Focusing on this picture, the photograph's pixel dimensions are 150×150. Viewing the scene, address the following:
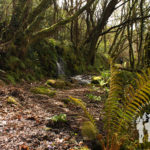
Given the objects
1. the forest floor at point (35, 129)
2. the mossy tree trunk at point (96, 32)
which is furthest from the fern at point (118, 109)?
the mossy tree trunk at point (96, 32)

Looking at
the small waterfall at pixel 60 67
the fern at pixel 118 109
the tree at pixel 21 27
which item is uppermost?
the tree at pixel 21 27

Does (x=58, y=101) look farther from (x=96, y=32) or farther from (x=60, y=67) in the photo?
(x=96, y=32)

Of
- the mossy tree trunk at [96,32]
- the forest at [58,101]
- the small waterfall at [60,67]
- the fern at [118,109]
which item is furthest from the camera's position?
the mossy tree trunk at [96,32]

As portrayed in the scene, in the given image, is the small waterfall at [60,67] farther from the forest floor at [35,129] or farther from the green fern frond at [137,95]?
the green fern frond at [137,95]

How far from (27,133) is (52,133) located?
1.32 feet

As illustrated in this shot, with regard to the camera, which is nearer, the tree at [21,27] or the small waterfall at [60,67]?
the tree at [21,27]

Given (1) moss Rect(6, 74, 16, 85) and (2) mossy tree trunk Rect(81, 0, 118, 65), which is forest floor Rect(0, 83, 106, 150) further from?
(2) mossy tree trunk Rect(81, 0, 118, 65)

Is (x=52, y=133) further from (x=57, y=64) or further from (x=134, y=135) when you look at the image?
(x=57, y=64)

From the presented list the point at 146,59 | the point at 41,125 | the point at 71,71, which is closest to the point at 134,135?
the point at 41,125

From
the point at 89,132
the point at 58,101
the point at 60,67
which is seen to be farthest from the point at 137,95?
the point at 60,67

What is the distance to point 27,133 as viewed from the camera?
2.63 meters

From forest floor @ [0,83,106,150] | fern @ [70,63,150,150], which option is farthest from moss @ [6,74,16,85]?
fern @ [70,63,150,150]

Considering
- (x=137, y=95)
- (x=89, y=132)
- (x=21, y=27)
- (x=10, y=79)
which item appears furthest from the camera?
(x=21, y=27)

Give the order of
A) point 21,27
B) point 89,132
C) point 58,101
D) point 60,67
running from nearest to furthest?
point 89,132, point 58,101, point 21,27, point 60,67
